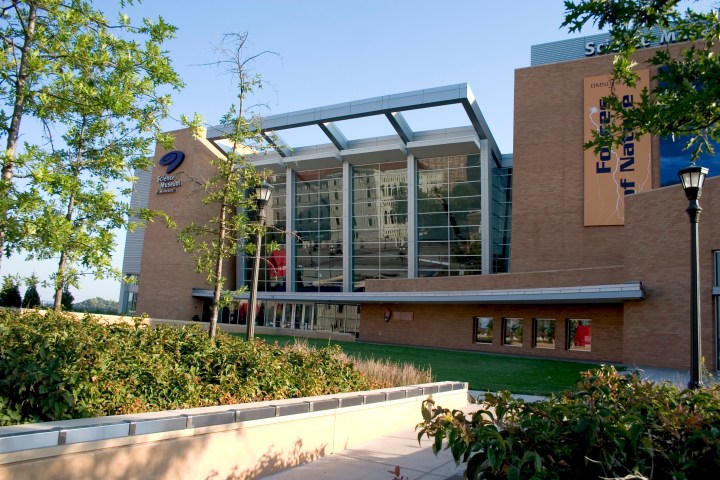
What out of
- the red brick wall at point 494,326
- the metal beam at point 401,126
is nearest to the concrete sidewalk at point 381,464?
the red brick wall at point 494,326

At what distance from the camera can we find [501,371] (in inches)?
837

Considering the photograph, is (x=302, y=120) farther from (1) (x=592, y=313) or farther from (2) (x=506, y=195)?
(1) (x=592, y=313)

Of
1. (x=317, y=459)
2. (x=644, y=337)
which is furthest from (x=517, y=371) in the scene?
(x=317, y=459)

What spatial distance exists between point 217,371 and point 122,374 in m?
1.55

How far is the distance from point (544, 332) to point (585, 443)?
89.6 feet

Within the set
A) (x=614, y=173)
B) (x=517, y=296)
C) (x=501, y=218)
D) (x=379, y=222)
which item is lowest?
(x=517, y=296)

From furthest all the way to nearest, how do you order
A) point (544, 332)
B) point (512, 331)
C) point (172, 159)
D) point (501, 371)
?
point (172, 159), point (512, 331), point (544, 332), point (501, 371)

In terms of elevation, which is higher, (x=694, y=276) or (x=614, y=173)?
(x=614, y=173)

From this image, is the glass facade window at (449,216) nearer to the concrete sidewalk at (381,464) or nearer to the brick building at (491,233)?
the brick building at (491,233)

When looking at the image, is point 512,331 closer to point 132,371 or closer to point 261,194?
point 261,194

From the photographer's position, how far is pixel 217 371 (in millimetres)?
8141

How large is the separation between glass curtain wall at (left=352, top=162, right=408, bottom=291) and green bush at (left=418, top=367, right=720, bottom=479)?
3500 cm

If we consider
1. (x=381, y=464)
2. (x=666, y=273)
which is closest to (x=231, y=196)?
(x=381, y=464)

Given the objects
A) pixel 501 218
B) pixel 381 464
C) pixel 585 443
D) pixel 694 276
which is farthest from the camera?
pixel 501 218
